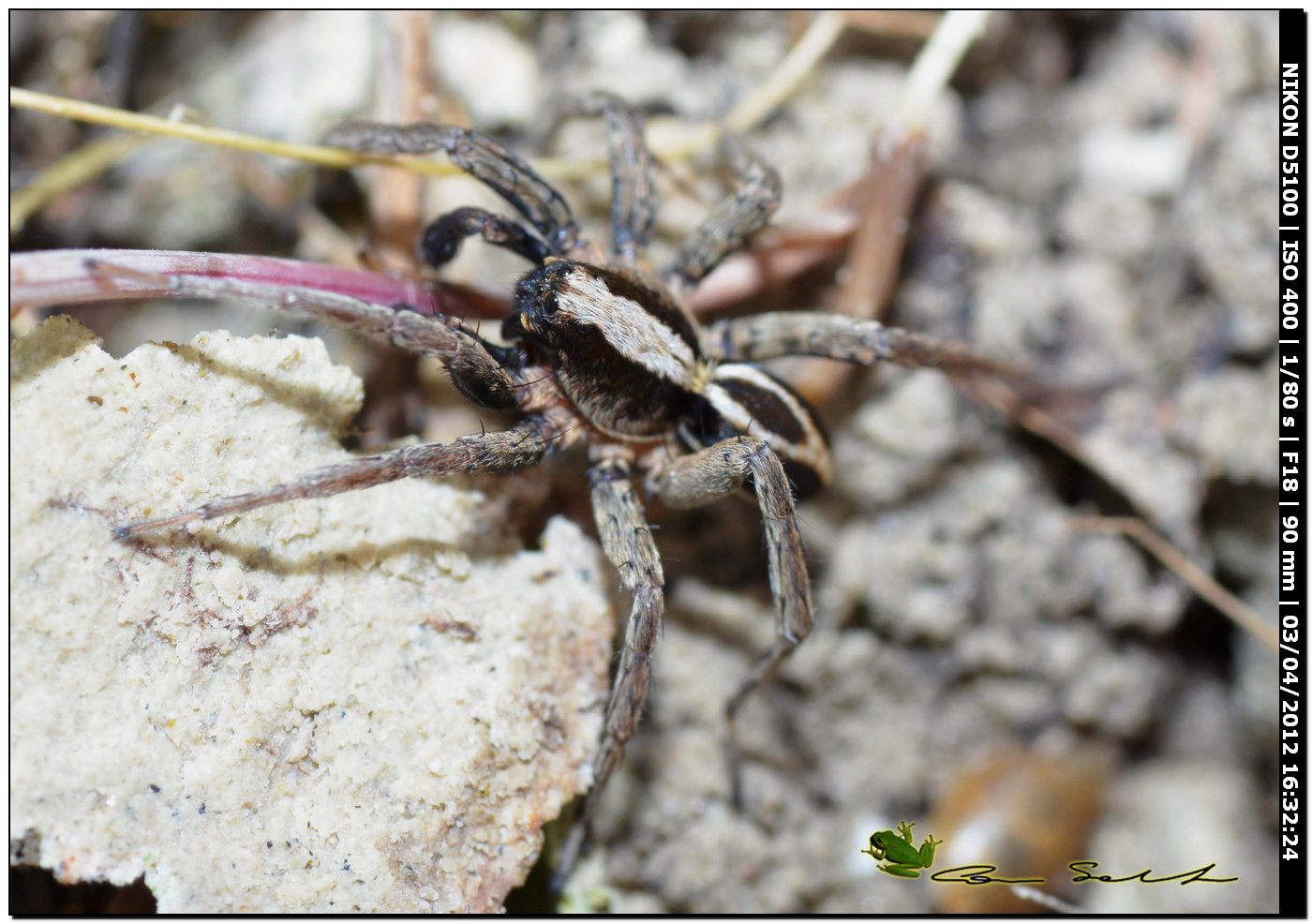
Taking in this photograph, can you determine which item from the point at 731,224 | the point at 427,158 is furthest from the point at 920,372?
the point at 427,158

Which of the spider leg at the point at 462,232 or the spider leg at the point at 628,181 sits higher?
the spider leg at the point at 628,181

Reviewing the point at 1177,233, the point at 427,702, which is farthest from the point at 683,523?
the point at 1177,233

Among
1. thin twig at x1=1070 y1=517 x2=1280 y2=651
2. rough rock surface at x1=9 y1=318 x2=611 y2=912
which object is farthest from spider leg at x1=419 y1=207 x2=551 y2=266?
thin twig at x1=1070 y1=517 x2=1280 y2=651

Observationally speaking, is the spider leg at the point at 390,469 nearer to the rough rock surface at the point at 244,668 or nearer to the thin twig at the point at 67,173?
the rough rock surface at the point at 244,668

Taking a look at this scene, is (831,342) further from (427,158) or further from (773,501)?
(427,158)

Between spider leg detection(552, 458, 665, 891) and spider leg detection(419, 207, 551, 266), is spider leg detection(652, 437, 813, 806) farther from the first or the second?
spider leg detection(419, 207, 551, 266)

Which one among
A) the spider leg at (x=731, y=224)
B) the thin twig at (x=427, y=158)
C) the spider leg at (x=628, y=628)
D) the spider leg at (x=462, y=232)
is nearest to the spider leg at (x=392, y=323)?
the spider leg at (x=462, y=232)
